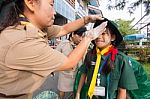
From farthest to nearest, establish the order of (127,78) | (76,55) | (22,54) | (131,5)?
1. (131,5)
2. (127,78)
3. (76,55)
4. (22,54)

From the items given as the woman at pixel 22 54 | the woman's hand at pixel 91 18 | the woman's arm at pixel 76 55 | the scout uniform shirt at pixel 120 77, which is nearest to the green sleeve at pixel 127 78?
the scout uniform shirt at pixel 120 77

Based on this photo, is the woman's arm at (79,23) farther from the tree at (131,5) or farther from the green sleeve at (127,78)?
the tree at (131,5)

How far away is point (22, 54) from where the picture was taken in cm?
174

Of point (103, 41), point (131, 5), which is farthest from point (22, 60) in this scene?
point (131, 5)

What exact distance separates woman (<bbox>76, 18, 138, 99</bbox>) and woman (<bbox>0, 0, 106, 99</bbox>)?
1.02 meters

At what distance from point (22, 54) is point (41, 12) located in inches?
15.0

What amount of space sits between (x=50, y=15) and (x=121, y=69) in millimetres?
1145

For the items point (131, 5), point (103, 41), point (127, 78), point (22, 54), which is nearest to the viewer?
point (22, 54)

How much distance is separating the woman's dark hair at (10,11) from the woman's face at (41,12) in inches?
3.4

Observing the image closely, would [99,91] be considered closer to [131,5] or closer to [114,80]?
[114,80]

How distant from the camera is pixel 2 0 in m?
1.97

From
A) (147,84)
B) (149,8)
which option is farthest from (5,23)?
(149,8)

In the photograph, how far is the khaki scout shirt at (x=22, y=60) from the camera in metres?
1.73

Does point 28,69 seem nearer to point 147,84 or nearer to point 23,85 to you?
point 23,85
